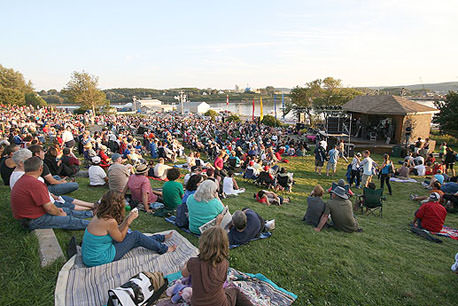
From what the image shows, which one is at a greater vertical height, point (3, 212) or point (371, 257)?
point (3, 212)

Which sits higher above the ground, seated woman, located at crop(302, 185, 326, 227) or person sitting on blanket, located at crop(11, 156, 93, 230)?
person sitting on blanket, located at crop(11, 156, 93, 230)

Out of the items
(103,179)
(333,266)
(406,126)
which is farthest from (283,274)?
(406,126)

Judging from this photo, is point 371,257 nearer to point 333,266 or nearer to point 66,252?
point 333,266

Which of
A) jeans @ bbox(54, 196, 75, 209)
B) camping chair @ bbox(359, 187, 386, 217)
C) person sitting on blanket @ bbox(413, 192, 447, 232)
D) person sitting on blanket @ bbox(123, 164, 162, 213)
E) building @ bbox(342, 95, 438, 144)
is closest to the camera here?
jeans @ bbox(54, 196, 75, 209)

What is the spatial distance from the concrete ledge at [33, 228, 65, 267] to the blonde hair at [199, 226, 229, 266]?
2194 mm

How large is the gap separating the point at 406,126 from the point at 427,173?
26.9ft

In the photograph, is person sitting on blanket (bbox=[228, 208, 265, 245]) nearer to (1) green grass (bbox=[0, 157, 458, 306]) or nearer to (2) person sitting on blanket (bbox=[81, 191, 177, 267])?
(1) green grass (bbox=[0, 157, 458, 306])

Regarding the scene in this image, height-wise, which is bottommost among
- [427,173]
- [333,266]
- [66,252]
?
[427,173]

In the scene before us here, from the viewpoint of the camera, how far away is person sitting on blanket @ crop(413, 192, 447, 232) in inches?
227

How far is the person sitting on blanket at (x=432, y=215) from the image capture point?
5762 millimetres

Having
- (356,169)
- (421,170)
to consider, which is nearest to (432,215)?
(356,169)

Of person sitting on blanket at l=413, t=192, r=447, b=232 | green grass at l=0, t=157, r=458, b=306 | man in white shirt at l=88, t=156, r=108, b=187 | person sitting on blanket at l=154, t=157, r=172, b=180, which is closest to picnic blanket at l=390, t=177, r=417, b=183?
person sitting on blanket at l=413, t=192, r=447, b=232

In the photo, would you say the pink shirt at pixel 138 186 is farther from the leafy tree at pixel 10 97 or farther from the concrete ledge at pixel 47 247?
the leafy tree at pixel 10 97

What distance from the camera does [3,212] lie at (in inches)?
177
